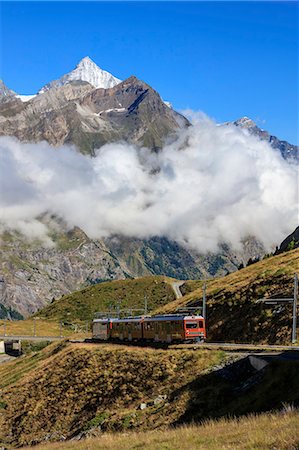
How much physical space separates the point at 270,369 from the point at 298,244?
130780 millimetres

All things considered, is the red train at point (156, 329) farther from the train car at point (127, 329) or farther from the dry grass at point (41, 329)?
the dry grass at point (41, 329)

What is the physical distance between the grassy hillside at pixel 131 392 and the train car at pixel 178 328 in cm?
550

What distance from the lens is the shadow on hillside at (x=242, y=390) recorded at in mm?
33781

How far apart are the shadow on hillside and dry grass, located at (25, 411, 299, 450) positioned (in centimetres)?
516

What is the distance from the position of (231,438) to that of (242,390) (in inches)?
641

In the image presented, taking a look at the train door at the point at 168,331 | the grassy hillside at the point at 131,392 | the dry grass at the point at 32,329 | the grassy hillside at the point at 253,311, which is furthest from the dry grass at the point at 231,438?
the dry grass at the point at 32,329

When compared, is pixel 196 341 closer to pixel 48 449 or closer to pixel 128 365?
pixel 128 365

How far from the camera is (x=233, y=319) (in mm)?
72438

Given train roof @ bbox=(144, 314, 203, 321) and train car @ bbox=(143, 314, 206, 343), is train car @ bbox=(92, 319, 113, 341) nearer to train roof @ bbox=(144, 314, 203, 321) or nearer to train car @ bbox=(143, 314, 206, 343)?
train roof @ bbox=(144, 314, 203, 321)

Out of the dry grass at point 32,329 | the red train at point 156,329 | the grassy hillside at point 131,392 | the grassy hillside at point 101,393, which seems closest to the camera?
the grassy hillside at point 131,392

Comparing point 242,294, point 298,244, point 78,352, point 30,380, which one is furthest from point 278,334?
point 298,244

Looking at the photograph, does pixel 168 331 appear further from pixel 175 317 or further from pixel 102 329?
pixel 102 329

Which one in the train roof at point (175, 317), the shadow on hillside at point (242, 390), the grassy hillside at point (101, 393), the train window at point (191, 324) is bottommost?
the grassy hillside at point (101, 393)

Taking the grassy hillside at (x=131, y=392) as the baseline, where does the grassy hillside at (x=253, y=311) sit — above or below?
above
